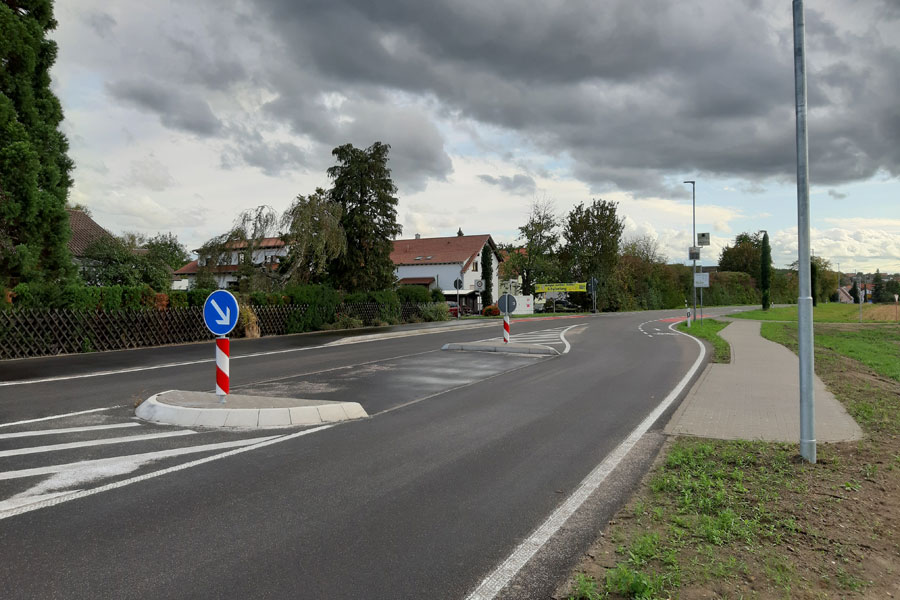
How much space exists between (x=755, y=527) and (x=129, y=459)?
570 centimetres

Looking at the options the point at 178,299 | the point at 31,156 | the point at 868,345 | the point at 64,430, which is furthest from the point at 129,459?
the point at 868,345

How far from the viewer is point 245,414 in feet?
25.3

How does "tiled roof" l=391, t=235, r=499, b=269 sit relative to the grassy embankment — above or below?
above

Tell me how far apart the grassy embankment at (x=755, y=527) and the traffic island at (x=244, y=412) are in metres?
4.36

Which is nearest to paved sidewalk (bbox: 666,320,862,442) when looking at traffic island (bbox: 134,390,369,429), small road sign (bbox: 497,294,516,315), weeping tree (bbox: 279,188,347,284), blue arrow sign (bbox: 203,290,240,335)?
traffic island (bbox: 134,390,369,429)

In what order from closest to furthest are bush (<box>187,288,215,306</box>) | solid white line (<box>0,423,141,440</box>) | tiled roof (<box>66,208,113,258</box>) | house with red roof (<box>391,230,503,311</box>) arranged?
solid white line (<box>0,423,141,440</box>) < bush (<box>187,288,215,306</box>) < tiled roof (<box>66,208,113,258</box>) < house with red roof (<box>391,230,503,311</box>)

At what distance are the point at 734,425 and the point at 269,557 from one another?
6167 millimetres

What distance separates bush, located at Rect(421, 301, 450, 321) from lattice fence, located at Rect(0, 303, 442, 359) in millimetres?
14042

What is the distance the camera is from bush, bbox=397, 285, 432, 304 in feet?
126

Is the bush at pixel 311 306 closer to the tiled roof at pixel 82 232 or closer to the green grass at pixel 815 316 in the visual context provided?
the tiled roof at pixel 82 232

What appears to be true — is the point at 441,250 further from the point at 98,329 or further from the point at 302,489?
the point at 302,489

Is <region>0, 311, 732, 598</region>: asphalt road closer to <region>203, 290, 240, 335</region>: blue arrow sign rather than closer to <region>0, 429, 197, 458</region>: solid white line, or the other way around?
<region>0, 429, 197, 458</region>: solid white line

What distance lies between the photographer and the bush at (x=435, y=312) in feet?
130

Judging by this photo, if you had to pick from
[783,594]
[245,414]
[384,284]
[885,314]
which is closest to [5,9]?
[245,414]
